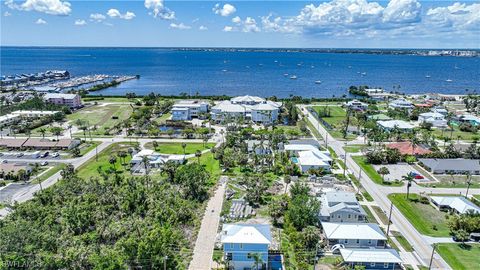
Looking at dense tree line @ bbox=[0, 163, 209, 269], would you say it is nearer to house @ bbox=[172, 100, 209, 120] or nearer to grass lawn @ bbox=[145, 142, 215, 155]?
grass lawn @ bbox=[145, 142, 215, 155]

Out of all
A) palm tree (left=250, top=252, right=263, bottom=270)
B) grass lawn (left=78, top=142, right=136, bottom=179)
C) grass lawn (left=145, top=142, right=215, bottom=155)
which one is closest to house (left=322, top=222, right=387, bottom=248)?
palm tree (left=250, top=252, right=263, bottom=270)

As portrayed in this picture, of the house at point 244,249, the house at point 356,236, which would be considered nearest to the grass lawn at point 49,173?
the house at point 244,249

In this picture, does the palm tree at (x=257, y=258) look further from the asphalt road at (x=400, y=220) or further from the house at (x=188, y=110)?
the house at (x=188, y=110)

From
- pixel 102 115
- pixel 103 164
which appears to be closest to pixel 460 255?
pixel 103 164

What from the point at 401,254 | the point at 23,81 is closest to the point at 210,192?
the point at 401,254

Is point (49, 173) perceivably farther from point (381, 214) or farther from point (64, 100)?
point (64, 100)

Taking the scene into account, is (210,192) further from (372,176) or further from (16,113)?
(16,113)
